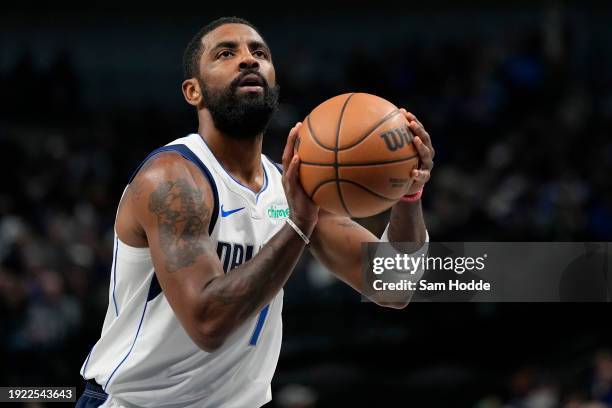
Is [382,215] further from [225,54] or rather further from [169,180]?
[169,180]

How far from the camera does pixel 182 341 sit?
13.3ft

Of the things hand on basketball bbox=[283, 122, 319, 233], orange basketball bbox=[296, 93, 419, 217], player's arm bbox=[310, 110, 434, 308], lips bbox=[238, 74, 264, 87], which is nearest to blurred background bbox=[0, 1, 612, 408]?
player's arm bbox=[310, 110, 434, 308]

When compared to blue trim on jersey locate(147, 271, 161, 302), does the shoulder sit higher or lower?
higher

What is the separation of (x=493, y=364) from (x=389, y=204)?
5.28 m

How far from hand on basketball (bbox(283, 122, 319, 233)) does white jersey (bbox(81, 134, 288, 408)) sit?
0.45 metres

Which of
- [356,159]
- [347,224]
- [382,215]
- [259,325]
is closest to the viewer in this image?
[356,159]

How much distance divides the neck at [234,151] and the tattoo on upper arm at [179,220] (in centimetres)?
52

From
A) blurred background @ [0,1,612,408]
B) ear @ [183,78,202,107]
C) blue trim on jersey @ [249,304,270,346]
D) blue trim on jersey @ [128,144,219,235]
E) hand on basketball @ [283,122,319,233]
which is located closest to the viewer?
hand on basketball @ [283,122,319,233]

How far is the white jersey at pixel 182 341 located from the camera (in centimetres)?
405

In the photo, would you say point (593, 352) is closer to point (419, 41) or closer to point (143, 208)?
point (143, 208)

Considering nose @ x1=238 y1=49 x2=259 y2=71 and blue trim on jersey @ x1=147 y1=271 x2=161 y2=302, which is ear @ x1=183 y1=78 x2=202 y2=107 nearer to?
nose @ x1=238 y1=49 x2=259 y2=71

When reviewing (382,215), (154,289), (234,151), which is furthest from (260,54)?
(382,215)

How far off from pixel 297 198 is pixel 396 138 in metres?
0.46

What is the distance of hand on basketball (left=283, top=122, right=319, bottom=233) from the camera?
3.67 m
